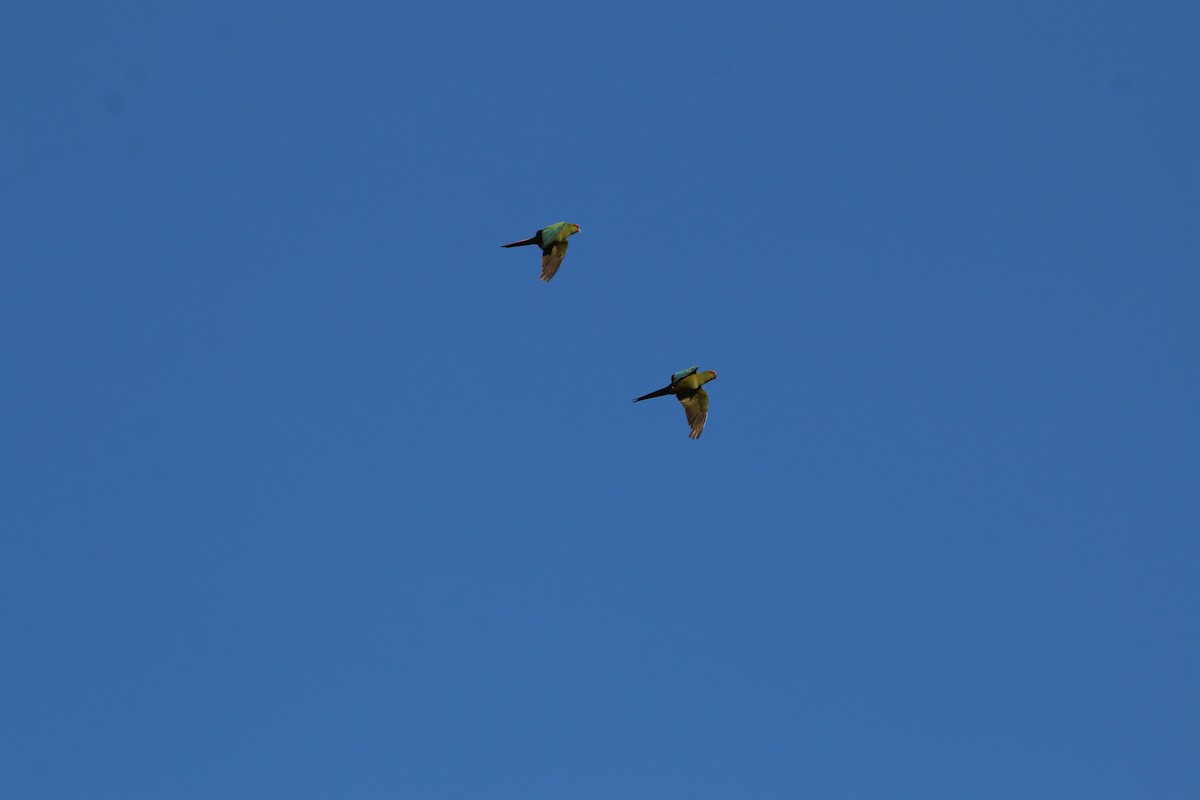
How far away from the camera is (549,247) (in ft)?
176

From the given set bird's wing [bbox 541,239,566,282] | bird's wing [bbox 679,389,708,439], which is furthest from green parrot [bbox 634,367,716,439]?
bird's wing [bbox 541,239,566,282]

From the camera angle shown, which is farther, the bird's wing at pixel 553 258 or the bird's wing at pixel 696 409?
the bird's wing at pixel 696 409

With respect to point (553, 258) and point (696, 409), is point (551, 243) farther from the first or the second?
point (696, 409)

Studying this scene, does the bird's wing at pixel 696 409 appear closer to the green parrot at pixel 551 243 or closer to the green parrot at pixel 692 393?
the green parrot at pixel 692 393

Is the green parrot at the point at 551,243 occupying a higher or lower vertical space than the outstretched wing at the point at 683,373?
higher

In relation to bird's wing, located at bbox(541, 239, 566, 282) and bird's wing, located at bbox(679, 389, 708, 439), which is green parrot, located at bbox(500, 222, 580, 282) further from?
bird's wing, located at bbox(679, 389, 708, 439)

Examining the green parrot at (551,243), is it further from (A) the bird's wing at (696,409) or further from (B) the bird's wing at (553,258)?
(A) the bird's wing at (696,409)

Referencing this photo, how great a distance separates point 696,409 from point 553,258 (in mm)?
7248

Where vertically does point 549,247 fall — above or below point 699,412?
above

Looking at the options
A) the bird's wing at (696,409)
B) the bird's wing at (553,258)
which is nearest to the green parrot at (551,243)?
the bird's wing at (553,258)

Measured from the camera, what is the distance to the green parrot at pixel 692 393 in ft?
179

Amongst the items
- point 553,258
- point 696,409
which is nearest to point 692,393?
point 696,409

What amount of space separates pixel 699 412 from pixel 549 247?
7762mm

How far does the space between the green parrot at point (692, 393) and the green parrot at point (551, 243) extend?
5.39 m
